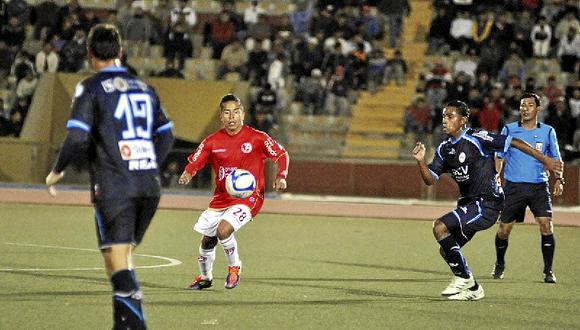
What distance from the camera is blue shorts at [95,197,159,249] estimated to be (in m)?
7.49

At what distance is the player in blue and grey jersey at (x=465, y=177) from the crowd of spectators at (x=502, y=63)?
1353cm

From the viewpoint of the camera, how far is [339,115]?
1117 inches

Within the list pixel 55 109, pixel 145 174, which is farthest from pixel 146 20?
pixel 145 174

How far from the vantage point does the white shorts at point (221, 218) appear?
11.7 m

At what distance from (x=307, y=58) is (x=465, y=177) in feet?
57.0

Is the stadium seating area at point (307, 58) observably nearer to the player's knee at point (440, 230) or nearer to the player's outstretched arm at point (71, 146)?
the player's knee at point (440, 230)

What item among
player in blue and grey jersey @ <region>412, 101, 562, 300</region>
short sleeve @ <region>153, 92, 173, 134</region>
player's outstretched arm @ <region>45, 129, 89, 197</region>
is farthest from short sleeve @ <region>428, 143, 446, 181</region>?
player's outstretched arm @ <region>45, 129, 89, 197</region>

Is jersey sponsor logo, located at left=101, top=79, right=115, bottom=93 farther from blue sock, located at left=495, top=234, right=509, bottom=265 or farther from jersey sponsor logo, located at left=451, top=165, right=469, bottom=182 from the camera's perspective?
blue sock, located at left=495, top=234, right=509, bottom=265

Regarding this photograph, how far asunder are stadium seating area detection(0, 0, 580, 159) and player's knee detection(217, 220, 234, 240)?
47.9 ft

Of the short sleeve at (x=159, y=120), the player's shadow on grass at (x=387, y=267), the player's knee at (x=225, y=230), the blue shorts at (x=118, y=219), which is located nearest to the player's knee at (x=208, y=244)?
the player's knee at (x=225, y=230)

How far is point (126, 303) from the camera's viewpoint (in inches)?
292

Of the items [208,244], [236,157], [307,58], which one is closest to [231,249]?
[208,244]

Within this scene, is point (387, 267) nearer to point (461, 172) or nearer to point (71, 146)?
point (461, 172)

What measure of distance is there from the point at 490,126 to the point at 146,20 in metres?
9.67
